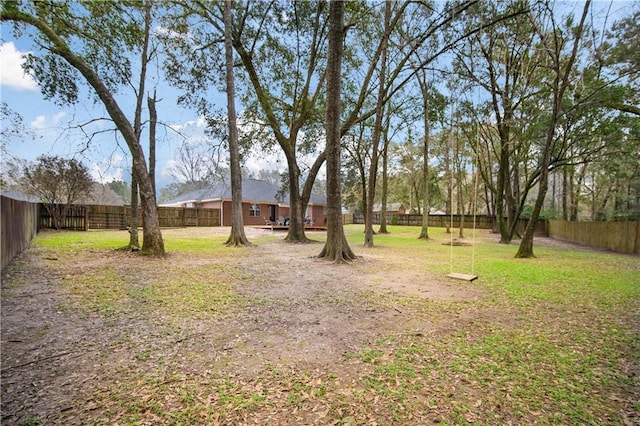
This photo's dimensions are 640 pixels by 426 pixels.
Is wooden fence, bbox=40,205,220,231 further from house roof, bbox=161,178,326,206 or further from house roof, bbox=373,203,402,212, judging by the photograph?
house roof, bbox=373,203,402,212

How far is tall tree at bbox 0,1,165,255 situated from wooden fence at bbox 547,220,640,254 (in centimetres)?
1650

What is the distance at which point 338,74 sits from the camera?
24.8 ft

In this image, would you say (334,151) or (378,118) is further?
(378,118)

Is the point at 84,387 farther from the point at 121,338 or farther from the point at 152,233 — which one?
the point at 152,233

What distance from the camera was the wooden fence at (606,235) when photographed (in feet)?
34.3

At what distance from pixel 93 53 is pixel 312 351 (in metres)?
9.42

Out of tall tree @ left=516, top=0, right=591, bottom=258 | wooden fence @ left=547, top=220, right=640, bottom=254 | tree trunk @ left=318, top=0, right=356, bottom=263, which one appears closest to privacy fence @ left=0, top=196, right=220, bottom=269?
tree trunk @ left=318, top=0, right=356, bottom=263

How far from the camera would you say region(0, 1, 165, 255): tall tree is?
6379 millimetres

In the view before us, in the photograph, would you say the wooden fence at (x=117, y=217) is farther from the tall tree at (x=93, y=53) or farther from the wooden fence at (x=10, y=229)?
the tall tree at (x=93, y=53)

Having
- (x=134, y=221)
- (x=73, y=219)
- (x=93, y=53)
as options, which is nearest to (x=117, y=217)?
(x=73, y=219)

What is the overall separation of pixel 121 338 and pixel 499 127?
1457 centimetres

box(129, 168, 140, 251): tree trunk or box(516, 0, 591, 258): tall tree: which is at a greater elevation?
box(516, 0, 591, 258): tall tree

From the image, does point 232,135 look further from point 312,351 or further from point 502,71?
point 502,71

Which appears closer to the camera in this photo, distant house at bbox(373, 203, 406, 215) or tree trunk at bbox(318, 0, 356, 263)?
tree trunk at bbox(318, 0, 356, 263)
